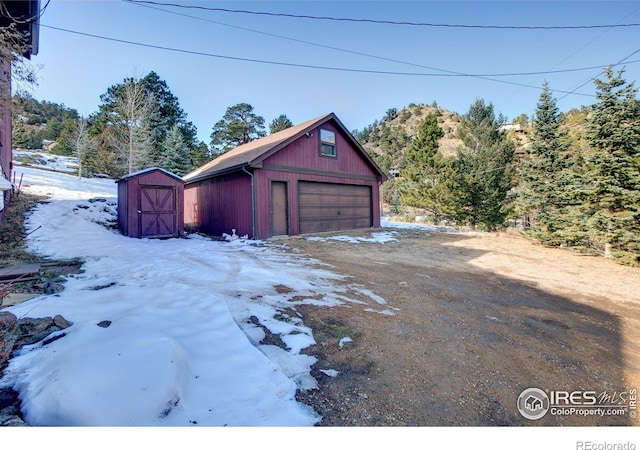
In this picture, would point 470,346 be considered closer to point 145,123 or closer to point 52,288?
point 52,288

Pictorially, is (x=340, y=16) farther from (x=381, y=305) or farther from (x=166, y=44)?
(x=381, y=305)

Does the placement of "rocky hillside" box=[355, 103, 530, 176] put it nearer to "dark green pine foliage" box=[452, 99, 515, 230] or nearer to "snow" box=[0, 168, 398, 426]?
"dark green pine foliage" box=[452, 99, 515, 230]

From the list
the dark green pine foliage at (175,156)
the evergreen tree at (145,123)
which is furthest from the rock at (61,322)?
the dark green pine foliage at (175,156)

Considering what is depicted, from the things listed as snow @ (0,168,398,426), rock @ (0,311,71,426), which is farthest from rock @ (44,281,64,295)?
rock @ (0,311,71,426)

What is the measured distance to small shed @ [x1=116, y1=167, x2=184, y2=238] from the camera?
937 centimetres

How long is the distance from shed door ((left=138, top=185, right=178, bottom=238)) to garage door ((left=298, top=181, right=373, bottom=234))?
4.56 m

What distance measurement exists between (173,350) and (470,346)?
2.62m

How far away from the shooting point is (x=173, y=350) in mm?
2105

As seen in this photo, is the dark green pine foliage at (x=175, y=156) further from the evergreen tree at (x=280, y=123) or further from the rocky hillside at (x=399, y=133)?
the rocky hillside at (x=399, y=133)

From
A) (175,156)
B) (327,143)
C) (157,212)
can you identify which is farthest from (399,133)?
(157,212)

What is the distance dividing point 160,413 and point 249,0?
893cm

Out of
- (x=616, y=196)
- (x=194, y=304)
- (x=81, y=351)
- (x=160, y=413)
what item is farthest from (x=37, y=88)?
(x=616, y=196)

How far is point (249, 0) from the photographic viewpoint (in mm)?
7348
